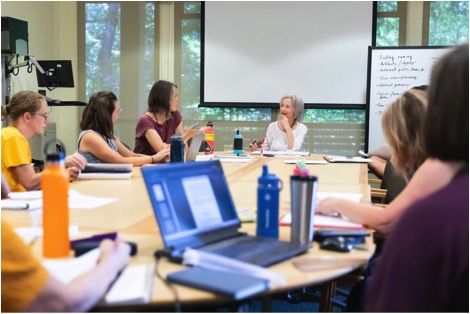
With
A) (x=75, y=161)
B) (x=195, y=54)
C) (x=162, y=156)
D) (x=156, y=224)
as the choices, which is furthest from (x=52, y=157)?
(x=195, y=54)

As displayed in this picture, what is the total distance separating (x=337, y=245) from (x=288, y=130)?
335cm

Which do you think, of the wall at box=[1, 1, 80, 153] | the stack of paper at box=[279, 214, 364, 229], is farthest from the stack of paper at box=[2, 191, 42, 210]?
the wall at box=[1, 1, 80, 153]

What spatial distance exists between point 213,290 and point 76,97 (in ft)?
17.6

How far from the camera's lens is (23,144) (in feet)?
8.37

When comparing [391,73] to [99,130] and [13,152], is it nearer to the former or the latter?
[99,130]

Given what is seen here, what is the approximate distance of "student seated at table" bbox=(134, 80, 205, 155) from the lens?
3863mm

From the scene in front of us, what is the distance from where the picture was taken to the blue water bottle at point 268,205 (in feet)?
4.69

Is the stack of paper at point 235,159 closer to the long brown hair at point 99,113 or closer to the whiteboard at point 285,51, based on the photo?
the long brown hair at point 99,113

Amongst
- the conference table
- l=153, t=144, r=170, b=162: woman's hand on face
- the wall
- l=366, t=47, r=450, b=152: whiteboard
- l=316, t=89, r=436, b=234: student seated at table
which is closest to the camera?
the conference table

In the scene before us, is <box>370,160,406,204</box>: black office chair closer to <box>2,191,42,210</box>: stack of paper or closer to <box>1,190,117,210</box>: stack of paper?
<box>1,190,117,210</box>: stack of paper

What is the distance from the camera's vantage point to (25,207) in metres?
1.82

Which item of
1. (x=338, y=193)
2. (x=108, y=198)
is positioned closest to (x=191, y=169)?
(x=108, y=198)

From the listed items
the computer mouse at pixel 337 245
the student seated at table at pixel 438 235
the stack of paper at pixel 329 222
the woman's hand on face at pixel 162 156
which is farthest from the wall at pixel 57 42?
the student seated at table at pixel 438 235

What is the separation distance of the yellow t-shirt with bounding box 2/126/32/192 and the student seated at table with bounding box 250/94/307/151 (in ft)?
7.85
